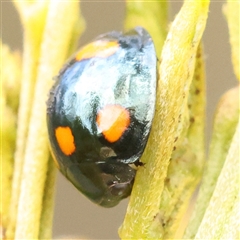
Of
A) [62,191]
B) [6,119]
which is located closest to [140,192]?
[6,119]

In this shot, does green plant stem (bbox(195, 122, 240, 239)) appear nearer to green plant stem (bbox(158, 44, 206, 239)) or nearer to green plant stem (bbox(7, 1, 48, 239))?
green plant stem (bbox(158, 44, 206, 239))

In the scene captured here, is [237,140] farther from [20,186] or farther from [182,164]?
[20,186]

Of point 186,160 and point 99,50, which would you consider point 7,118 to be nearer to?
Result: point 99,50

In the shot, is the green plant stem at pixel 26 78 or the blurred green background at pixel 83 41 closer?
the green plant stem at pixel 26 78

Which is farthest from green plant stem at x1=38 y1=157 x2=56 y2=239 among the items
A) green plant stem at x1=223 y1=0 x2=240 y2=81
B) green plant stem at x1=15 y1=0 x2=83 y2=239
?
green plant stem at x1=223 y1=0 x2=240 y2=81

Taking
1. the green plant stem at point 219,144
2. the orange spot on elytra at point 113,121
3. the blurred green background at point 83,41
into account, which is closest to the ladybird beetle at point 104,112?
the orange spot on elytra at point 113,121

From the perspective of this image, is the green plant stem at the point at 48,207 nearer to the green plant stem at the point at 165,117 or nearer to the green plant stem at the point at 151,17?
the green plant stem at the point at 165,117

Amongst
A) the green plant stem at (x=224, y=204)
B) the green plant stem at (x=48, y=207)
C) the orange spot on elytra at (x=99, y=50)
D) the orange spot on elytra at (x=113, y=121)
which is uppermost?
the orange spot on elytra at (x=99, y=50)
